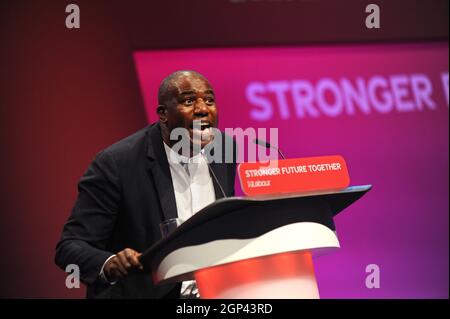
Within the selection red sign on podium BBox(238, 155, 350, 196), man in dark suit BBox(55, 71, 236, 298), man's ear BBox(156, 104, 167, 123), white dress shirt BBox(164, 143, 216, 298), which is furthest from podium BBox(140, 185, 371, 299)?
man's ear BBox(156, 104, 167, 123)

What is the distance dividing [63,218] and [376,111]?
2.10m

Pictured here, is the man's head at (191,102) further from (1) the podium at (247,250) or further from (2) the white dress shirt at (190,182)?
(1) the podium at (247,250)

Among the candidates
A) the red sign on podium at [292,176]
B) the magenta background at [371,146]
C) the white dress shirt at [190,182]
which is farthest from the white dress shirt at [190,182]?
the magenta background at [371,146]

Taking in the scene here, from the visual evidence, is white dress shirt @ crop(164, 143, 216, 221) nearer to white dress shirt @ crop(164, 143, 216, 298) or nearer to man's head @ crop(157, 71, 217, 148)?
white dress shirt @ crop(164, 143, 216, 298)

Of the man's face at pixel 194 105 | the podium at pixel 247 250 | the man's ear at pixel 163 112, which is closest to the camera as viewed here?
the podium at pixel 247 250

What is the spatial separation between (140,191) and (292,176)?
787mm

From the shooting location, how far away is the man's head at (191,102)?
2.53 meters

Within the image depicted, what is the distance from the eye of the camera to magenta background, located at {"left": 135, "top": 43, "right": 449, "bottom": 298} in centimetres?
417

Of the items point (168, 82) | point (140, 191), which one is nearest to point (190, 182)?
point (140, 191)

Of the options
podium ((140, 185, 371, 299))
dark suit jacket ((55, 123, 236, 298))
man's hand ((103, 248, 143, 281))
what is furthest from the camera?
dark suit jacket ((55, 123, 236, 298))

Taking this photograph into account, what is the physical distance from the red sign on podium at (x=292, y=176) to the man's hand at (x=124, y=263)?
0.38 m

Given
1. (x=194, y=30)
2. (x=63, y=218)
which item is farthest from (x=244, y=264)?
(x=194, y=30)

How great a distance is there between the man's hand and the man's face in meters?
0.72

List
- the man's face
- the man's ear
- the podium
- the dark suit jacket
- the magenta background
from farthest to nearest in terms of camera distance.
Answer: the magenta background < the man's ear < the man's face < the dark suit jacket < the podium
